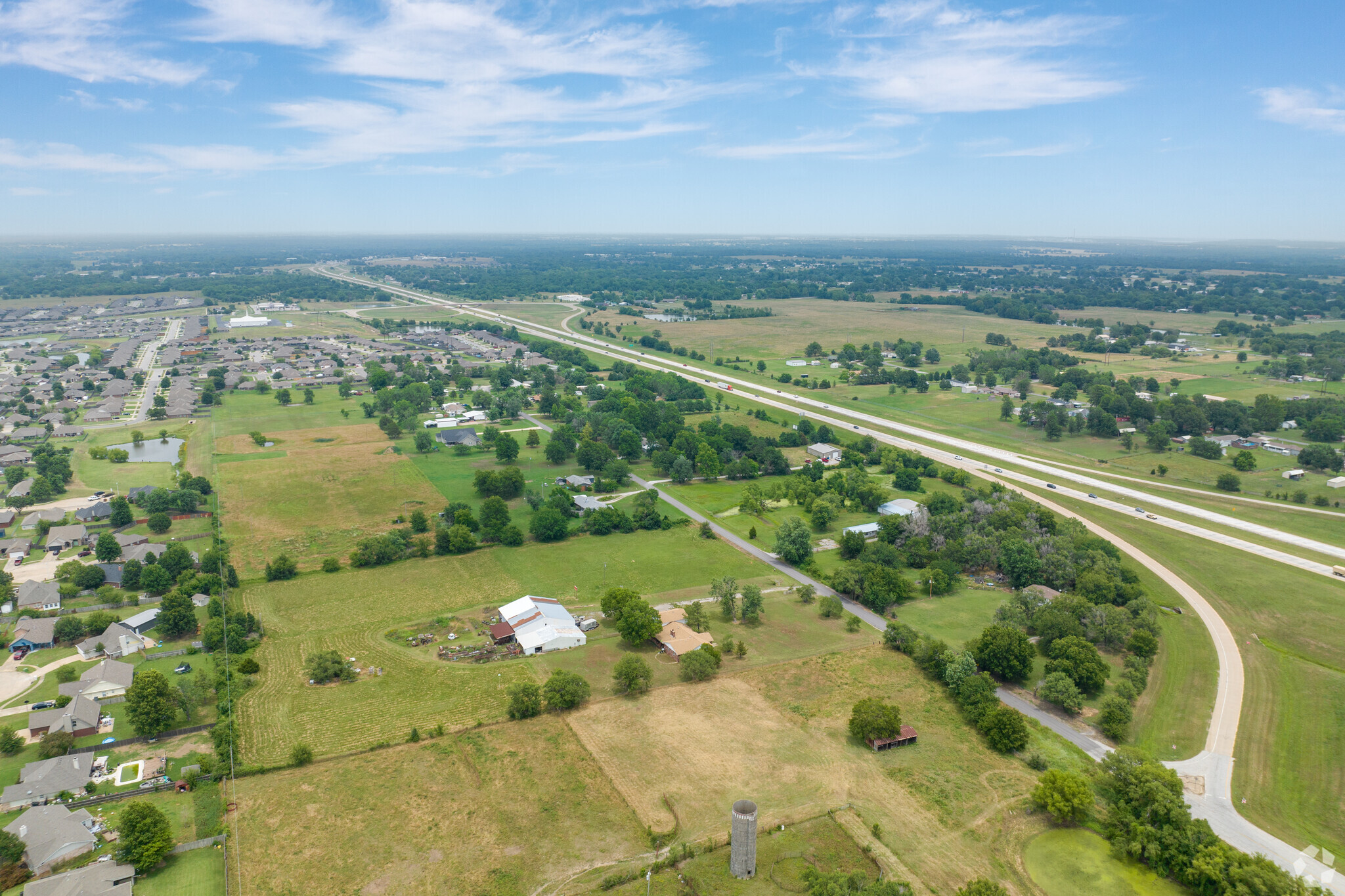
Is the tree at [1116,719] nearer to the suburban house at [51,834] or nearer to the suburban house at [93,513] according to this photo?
the suburban house at [51,834]

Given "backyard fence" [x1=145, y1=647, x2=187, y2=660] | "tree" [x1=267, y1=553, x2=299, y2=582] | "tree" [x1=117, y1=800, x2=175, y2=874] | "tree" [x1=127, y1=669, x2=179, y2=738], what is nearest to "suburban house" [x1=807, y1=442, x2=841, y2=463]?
"tree" [x1=267, y1=553, x2=299, y2=582]

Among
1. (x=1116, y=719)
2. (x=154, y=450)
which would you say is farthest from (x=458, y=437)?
(x=1116, y=719)

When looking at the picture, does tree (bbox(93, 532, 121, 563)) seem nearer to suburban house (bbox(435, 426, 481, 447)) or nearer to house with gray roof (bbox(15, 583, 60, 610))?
house with gray roof (bbox(15, 583, 60, 610))

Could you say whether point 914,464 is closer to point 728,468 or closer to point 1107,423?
point 728,468

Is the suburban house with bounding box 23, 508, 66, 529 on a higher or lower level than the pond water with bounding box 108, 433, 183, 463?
lower

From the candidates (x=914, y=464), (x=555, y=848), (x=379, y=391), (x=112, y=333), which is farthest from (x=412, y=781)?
(x=112, y=333)

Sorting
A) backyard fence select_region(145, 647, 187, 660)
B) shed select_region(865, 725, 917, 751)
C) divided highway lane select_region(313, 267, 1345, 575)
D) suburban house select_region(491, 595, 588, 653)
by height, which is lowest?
shed select_region(865, 725, 917, 751)

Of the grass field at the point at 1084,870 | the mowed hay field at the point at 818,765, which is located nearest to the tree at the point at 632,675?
the mowed hay field at the point at 818,765
